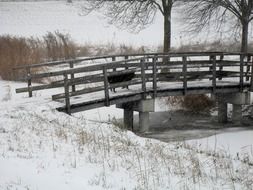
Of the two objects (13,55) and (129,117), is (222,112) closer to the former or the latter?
(129,117)

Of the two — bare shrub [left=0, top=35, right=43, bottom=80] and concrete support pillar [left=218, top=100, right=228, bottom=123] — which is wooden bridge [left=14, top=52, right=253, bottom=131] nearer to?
concrete support pillar [left=218, top=100, right=228, bottom=123]

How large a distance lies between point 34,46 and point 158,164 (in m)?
17.4

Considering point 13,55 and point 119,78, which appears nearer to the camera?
point 119,78

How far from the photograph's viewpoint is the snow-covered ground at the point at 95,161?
5961 millimetres

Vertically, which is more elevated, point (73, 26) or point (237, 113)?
point (73, 26)

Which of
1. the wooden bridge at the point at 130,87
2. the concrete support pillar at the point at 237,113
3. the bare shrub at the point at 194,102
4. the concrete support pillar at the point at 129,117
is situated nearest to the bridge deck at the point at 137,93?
the wooden bridge at the point at 130,87

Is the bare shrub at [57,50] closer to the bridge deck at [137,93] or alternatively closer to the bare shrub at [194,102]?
the bare shrub at [194,102]

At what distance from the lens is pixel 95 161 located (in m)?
6.87

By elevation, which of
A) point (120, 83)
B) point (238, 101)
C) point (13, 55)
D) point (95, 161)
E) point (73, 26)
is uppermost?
point (73, 26)

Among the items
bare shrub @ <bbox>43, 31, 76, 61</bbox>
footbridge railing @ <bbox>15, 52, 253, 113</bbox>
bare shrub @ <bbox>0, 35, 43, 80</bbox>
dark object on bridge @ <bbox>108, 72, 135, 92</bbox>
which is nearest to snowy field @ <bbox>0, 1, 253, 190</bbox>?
footbridge railing @ <bbox>15, 52, 253, 113</bbox>

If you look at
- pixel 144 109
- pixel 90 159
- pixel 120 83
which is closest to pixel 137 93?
pixel 144 109

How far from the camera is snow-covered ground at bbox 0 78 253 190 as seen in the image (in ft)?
19.6

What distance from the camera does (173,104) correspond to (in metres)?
17.7

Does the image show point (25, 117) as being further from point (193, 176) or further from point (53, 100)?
point (193, 176)
